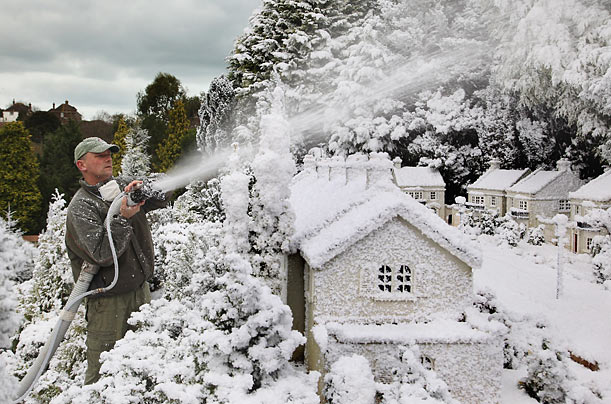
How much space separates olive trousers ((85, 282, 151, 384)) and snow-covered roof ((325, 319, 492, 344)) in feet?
5.95

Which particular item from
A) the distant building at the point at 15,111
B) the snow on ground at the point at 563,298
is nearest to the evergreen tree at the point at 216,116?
the distant building at the point at 15,111

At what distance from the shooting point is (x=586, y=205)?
310 centimetres

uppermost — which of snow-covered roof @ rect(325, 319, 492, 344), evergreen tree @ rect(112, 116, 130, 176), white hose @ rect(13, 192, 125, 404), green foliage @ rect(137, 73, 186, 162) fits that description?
green foliage @ rect(137, 73, 186, 162)

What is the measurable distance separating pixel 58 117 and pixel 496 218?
3914 millimetres

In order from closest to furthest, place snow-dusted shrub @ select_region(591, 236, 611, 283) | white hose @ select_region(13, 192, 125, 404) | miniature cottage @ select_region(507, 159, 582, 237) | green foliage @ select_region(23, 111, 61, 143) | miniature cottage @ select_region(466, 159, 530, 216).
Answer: white hose @ select_region(13, 192, 125, 404), snow-dusted shrub @ select_region(591, 236, 611, 283), miniature cottage @ select_region(507, 159, 582, 237), miniature cottage @ select_region(466, 159, 530, 216), green foliage @ select_region(23, 111, 61, 143)

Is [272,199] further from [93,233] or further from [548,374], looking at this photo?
[548,374]

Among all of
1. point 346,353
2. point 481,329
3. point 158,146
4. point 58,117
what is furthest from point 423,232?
point 58,117

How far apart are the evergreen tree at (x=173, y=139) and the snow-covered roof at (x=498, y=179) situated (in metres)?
3.01

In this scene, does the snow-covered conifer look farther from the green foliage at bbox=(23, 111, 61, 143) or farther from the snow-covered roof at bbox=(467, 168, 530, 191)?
the green foliage at bbox=(23, 111, 61, 143)

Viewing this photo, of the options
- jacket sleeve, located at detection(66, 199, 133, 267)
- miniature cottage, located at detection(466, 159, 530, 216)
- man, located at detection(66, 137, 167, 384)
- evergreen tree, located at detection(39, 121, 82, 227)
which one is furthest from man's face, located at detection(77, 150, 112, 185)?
miniature cottage, located at detection(466, 159, 530, 216)

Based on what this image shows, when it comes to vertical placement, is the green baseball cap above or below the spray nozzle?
above

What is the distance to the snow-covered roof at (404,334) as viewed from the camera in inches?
156

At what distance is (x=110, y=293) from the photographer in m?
2.75

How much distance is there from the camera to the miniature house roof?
402 centimetres
